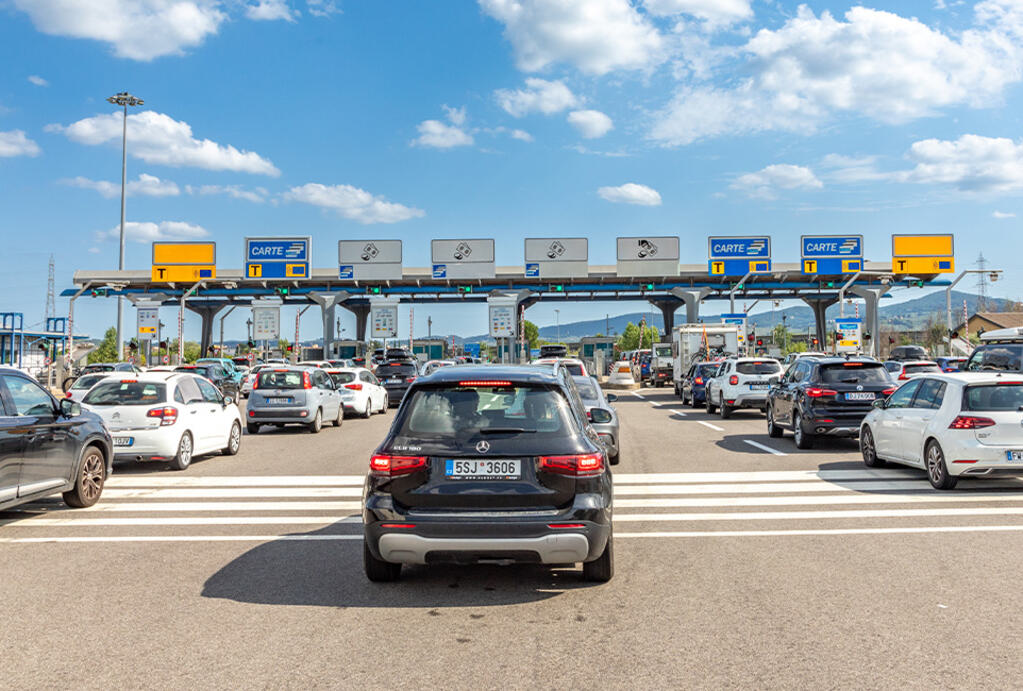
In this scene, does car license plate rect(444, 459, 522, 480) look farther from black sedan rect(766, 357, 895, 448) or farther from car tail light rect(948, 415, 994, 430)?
black sedan rect(766, 357, 895, 448)

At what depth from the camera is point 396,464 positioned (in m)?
6.00

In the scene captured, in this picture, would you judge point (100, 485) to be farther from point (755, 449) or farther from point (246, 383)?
point (246, 383)

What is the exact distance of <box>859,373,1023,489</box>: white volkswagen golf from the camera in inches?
409

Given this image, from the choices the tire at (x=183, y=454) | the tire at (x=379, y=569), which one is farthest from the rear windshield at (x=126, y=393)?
the tire at (x=379, y=569)

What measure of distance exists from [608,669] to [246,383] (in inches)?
1554

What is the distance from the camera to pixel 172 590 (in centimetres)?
634

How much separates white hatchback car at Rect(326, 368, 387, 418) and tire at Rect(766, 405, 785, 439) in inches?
455

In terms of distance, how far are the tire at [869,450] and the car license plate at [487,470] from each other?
877 cm

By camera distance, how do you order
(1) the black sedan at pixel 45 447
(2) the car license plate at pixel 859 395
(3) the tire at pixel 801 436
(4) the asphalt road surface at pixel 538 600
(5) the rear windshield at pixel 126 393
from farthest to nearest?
(3) the tire at pixel 801 436 < (2) the car license plate at pixel 859 395 < (5) the rear windshield at pixel 126 393 < (1) the black sedan at pixel 45 447 < (4) the asphalt road surface at pixel 538 600


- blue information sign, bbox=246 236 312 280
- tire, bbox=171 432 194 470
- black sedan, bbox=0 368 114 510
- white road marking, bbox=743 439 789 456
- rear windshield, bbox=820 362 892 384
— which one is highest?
blue information sign, bbox=246 236 312 280

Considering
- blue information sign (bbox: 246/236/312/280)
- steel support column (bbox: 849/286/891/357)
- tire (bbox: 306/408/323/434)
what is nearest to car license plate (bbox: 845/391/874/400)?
tire (bbox: 306/408/323/434)

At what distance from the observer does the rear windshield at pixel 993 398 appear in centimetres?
Answer: 1066

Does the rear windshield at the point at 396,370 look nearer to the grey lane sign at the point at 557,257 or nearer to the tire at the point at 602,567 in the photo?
the grey lane sign at the point at 557,257

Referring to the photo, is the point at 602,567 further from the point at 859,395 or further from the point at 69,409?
the point at 859,395
